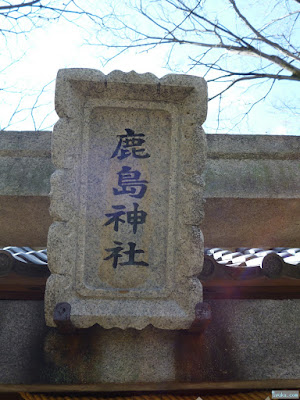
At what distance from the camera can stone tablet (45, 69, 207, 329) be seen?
2.88m

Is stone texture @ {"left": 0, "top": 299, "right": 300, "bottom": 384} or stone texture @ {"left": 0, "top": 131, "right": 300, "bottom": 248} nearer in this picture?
stone texture @ {"left": 0, "top": 299, "right": 300, "bottom": 384}

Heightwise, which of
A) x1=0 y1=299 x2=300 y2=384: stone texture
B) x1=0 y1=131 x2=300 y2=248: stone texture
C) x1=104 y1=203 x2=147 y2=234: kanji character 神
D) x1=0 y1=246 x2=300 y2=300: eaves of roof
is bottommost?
x1=0 y1=299 x2=300 y2=384: stone texture

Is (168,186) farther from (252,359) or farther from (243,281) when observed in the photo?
(252,359)

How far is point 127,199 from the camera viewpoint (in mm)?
2992

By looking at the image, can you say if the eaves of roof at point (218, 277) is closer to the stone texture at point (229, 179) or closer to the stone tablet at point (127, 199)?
the stone tablet at point (127, 199)

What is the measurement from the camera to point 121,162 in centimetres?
305

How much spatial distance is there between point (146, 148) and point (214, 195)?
30.1 inches

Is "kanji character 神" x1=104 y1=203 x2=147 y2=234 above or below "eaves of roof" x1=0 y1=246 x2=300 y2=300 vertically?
→ above

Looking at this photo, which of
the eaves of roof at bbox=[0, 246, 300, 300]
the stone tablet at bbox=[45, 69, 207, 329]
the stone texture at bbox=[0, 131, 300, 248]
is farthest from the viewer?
the stone texture at bbox=[0, 131, 300, 248]

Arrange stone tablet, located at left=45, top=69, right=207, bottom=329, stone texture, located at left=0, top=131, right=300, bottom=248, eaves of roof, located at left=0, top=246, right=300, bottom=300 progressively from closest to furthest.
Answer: stone tablet, located at left=45, top=69, right=207, bottom=329, eaves of roof, located at left=0, top=246, right=300, bottom=300, stone texture, located at left=0, top=131, right=300, bottom=248

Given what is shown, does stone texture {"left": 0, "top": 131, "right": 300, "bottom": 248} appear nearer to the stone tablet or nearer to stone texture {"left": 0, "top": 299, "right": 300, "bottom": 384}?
the stone tablet

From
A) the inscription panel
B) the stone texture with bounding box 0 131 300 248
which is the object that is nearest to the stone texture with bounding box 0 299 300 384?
the inscription panel

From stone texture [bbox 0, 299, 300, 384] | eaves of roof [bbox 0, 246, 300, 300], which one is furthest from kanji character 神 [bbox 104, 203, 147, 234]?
stone texture [bbox 0, 299, 300, 384]

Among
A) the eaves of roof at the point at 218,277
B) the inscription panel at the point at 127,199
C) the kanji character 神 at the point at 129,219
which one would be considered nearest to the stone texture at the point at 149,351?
the eaves of roof at the point at 218,277
